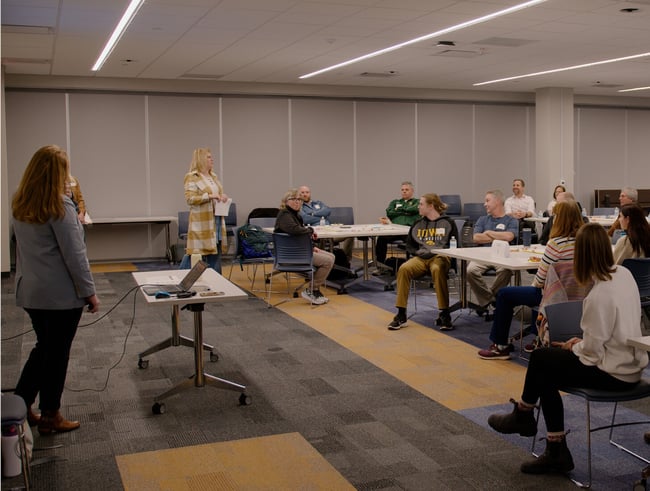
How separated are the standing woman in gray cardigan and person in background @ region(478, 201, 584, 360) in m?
3.09

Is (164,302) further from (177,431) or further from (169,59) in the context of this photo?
(169,59)

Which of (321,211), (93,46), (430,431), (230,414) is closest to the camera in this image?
(430,431)

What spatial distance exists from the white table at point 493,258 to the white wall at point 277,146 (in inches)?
274

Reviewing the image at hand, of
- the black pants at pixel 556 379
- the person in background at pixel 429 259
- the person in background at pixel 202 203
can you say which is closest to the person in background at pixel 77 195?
the person in background at pixel 202 203

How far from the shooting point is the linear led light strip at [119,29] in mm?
A: 7137

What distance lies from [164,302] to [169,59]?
6669mm

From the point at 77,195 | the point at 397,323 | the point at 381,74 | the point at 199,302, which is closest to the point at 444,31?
the point at 397,323

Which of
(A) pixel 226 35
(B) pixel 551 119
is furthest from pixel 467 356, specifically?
(B) pixel 551 119

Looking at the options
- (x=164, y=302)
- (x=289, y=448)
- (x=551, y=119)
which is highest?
(x=551, y=119)

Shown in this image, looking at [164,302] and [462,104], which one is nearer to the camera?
[164,302]

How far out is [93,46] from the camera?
30.7 ft

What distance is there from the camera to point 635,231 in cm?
590

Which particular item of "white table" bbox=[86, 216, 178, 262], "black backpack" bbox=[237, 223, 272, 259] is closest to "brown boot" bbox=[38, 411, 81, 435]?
"black backpack" bbox=[237, 223, 272, 259]

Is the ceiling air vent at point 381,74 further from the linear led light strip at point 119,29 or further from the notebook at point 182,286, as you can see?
the notebook at point 182,286
